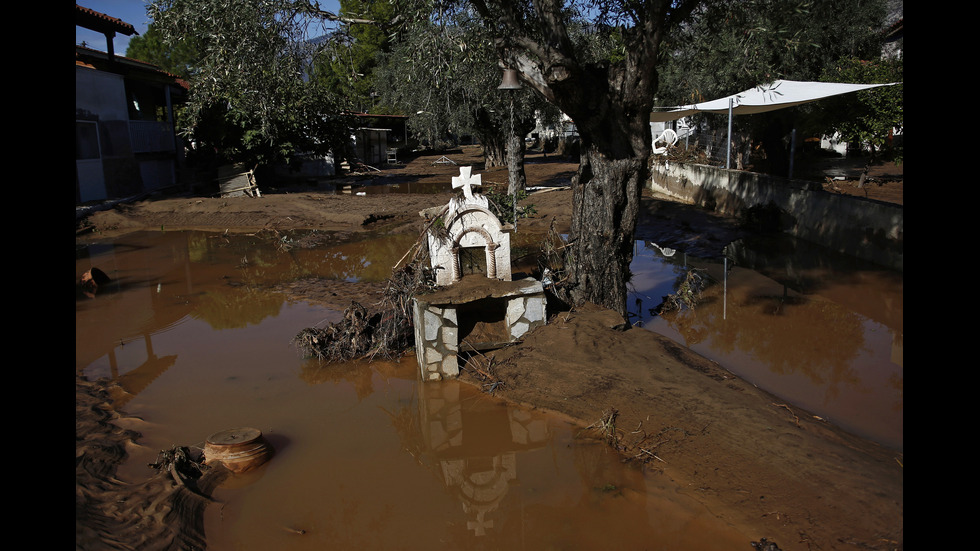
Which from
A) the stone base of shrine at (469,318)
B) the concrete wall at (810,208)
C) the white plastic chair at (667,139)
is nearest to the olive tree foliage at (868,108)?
the concrete wall at (810,208)

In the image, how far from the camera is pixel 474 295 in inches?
279

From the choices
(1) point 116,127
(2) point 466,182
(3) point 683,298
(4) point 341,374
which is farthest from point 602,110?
(1) point 116,127

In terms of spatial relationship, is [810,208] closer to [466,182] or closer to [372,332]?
[466,182]

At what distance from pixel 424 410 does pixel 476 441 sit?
89 cm

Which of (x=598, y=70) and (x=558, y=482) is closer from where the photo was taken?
(x=558, y=482)

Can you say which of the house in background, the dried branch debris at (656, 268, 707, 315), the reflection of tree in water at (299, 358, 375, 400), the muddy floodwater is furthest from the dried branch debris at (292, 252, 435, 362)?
the house in background

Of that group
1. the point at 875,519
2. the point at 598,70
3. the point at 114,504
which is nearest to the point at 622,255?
the point at 598,70

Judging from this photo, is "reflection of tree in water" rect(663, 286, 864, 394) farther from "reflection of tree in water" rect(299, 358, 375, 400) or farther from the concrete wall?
"reflection of tree in water" rect(299, 358, 375, 400)

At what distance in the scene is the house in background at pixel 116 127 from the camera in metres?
19.8
